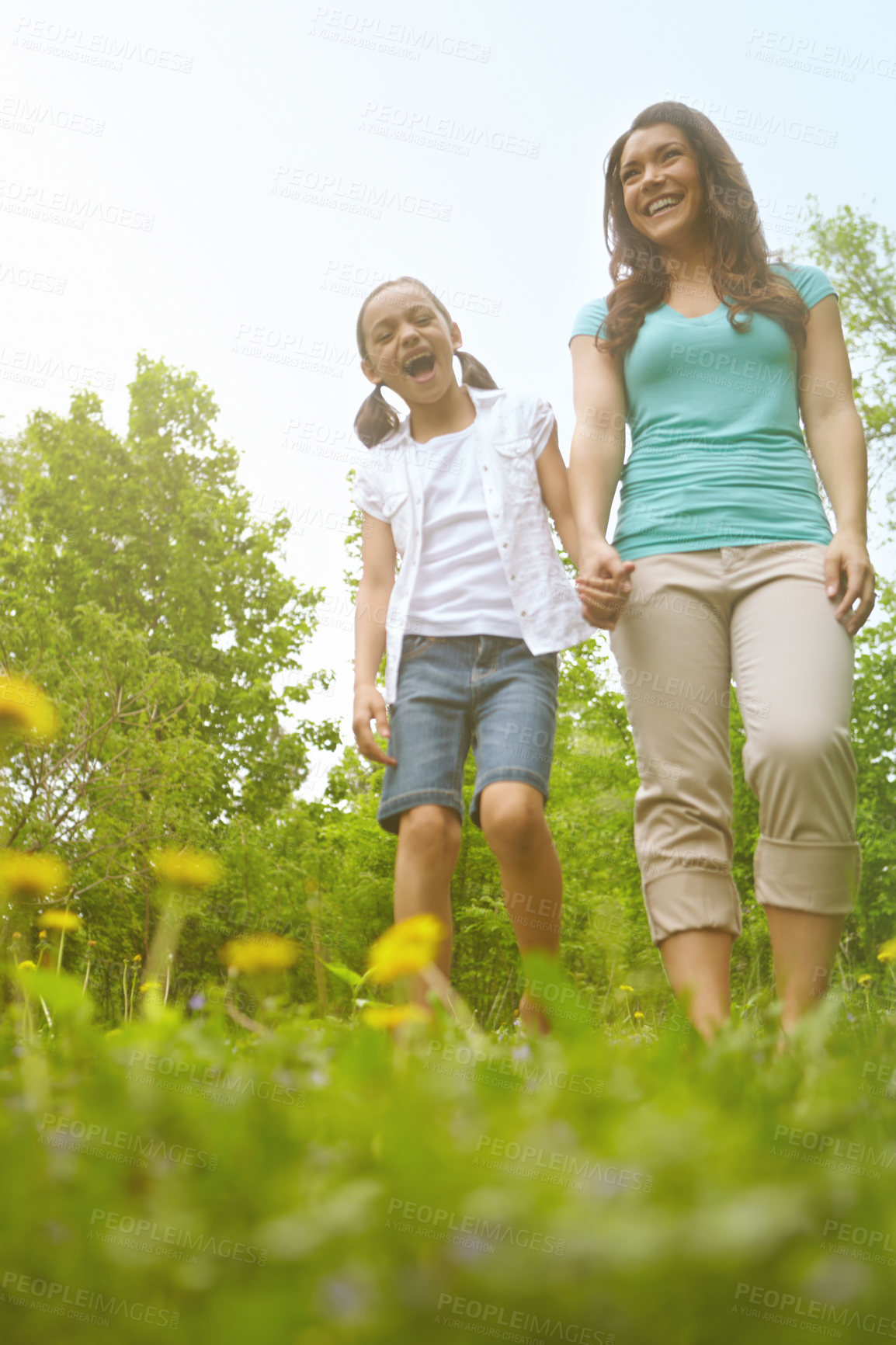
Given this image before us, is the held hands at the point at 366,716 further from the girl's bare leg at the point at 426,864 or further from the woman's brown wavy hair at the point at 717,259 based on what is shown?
the woman's brown wavy hair at the point at 717,259

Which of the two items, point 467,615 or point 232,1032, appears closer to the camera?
point 232,1032

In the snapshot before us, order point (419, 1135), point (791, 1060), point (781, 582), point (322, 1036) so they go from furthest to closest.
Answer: point (781, 582) → point (322, 1036) → point (791, 1060) → point (419, 1135)

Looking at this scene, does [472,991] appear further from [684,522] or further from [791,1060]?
[791,1060]

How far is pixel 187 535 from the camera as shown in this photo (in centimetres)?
1418

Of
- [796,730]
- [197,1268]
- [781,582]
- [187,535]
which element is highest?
[187,535]

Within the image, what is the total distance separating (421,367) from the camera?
3.16 meters

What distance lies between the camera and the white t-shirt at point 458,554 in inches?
112

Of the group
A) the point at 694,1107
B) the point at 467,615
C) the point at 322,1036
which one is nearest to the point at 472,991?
the point at 467,615

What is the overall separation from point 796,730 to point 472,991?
741 centimetres

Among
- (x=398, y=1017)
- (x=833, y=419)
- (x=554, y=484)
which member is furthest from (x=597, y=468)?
(x=398, y=1017)

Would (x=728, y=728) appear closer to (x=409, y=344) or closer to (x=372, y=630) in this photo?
(x=372, y=630)

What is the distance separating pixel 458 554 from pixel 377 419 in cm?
63

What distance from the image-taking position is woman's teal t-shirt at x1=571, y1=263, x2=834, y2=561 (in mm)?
2445

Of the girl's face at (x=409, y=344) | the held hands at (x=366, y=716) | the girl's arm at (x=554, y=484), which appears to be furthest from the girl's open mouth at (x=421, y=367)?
the held hands at (x=366, y=716)
